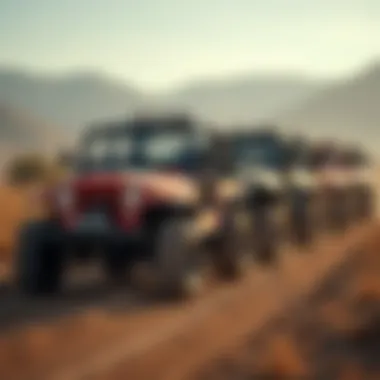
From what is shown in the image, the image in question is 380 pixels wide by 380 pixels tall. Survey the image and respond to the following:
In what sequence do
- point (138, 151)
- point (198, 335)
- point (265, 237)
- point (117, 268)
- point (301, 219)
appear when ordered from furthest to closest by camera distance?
point (301, 219)
point (265, 237)
point (117, 268)
point (138, 151)
point (198, 335)

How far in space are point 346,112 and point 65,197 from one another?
6678 cm

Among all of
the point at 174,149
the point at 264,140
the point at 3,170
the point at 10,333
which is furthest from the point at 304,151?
the point at 3,170

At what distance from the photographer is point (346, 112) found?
74812 mm

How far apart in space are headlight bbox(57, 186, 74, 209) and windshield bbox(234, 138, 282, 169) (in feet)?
14.9

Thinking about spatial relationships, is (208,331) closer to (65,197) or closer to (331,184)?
(65,197)

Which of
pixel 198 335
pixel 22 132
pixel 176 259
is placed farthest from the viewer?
pixel 22 132

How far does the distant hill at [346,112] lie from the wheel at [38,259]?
165ft

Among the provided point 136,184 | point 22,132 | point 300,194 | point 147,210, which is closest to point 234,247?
point 147,210

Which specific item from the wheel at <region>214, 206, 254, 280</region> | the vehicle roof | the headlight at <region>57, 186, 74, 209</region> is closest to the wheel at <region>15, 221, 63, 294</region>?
the headlight at <region>57, 186, 74, 209</region>

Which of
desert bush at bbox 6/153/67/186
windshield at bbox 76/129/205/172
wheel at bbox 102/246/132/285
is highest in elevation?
windshield at bbox 76/129/205/172

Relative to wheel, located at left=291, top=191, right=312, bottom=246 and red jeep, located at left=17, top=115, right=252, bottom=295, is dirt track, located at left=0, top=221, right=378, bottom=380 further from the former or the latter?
wheel, located at left=291, top=191, right=312, bottom=246

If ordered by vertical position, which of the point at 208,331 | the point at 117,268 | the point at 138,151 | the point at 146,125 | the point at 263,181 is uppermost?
the point at 146,125

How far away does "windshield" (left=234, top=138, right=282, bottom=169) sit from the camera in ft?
45.0

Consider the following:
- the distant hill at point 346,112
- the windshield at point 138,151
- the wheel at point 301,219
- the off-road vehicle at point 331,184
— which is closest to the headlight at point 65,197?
the windshield at point 138,151
